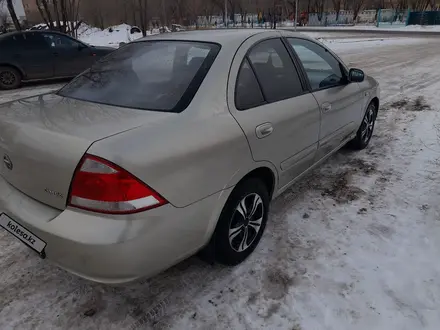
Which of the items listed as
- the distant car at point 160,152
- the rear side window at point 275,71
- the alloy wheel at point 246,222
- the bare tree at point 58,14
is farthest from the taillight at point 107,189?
the bare tree at point 58,14

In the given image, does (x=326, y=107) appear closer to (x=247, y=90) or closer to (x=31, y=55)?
(x=247, y=90)

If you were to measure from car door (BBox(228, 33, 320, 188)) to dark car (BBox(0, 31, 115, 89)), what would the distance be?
8.16 meters

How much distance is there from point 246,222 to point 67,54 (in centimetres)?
897

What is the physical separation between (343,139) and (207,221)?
7.97 feet

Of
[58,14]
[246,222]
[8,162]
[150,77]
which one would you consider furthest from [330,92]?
[58,14]

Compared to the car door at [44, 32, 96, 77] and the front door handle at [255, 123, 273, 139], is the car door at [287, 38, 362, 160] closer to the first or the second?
the front door handle at [255, 123, 273, 139]

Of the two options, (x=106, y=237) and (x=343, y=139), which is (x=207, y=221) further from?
(x=343, y=139)

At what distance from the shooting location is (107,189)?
1.79 metres

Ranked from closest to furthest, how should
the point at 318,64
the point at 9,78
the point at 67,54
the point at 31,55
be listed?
the point at 318,64, the point at 9,78, the point at 31,55, the point at 67,54

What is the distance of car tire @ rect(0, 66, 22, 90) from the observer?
894cm

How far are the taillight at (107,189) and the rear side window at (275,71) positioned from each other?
130 centimetres

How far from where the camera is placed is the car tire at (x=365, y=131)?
4625 millimetres

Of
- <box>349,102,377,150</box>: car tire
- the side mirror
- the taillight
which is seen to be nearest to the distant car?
the taillight

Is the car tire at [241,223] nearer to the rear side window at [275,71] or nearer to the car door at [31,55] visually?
the rear side window at [275,71]
